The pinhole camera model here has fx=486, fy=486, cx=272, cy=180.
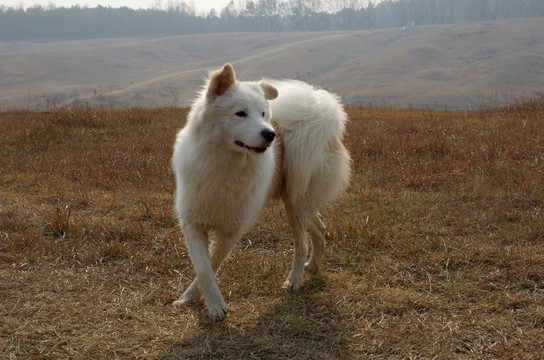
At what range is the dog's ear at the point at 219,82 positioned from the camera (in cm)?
345

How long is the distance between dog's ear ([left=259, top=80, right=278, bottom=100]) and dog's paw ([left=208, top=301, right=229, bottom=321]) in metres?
1.66

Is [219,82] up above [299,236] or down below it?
above

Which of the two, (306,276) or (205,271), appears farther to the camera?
(306,276)

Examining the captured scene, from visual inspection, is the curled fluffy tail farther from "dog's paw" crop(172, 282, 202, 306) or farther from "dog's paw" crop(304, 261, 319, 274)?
"dog's paw" crop(172, 282, 202, 306)

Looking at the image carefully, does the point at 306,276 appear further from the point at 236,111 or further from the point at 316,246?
the point at 236,111

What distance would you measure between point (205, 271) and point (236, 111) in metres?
1.14

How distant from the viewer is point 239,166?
3.52 metres

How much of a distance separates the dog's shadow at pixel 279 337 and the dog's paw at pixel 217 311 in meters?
0.06

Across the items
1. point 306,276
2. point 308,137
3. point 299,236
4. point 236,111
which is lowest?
point 306,276

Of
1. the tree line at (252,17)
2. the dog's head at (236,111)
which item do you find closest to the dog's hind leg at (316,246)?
the dog's head at (236,111)

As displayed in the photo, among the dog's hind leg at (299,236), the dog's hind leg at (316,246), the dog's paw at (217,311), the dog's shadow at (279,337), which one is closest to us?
the dog's shadow at (279,337)

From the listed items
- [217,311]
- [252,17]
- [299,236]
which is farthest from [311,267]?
[252,17]

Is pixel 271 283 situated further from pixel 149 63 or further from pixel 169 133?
pixel 149 63

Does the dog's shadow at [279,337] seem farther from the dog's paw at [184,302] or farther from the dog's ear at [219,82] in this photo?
the dog's ear at [219,82]
